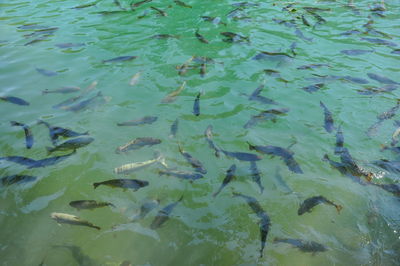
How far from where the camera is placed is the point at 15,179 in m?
5.77

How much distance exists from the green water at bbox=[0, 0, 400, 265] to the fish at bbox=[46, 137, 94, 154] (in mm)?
149

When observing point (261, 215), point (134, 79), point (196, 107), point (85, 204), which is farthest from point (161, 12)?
point (261, 215)

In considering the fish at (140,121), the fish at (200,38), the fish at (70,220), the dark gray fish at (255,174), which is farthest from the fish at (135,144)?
the fish at (200,38)

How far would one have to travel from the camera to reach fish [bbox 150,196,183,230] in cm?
506

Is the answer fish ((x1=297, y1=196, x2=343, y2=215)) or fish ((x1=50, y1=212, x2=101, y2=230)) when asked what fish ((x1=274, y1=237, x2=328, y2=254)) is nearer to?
fish ((x1=297, y1=196, x2=343, y2=215))

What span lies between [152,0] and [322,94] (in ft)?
29.5

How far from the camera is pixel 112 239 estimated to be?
4.91 m

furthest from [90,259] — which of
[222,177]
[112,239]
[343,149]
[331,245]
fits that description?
[343,149]

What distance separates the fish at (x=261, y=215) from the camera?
16.0 ft

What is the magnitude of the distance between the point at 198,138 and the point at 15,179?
11.5 ft

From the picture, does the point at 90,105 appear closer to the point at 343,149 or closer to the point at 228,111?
the point at 228,111

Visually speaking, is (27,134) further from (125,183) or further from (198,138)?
(198,138)

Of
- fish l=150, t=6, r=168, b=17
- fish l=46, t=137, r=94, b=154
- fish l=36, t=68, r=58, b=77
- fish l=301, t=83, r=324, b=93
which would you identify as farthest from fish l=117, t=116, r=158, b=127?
fish l=150, t=6, r=168, b=17

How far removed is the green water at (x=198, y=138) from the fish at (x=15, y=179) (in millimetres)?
126
